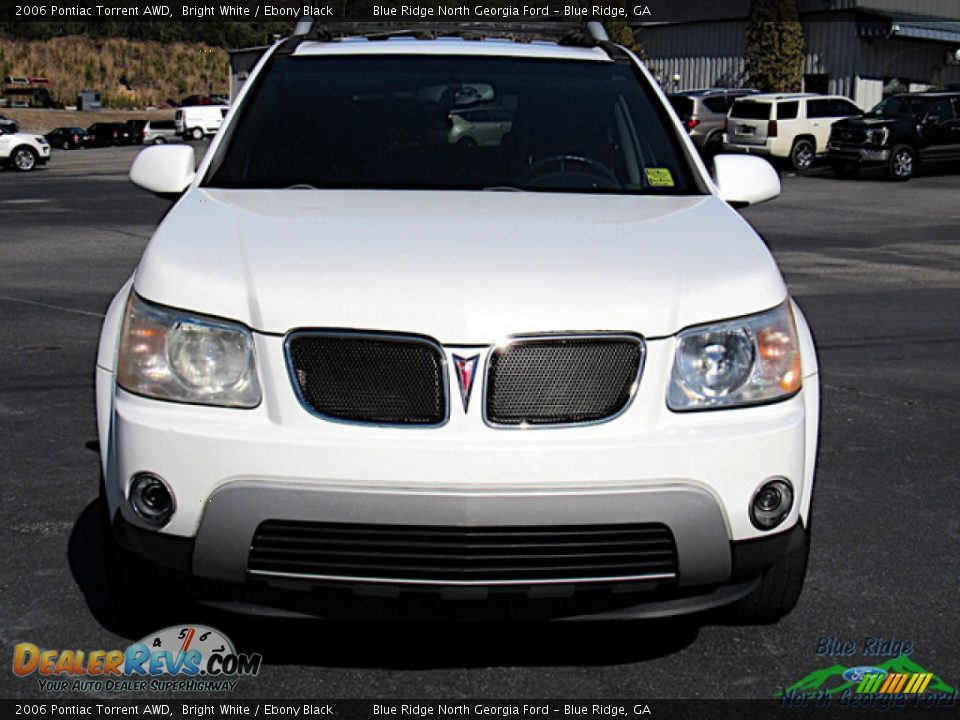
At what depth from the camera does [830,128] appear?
1277 inches

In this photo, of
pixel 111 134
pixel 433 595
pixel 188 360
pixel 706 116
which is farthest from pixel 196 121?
pixel 433 595

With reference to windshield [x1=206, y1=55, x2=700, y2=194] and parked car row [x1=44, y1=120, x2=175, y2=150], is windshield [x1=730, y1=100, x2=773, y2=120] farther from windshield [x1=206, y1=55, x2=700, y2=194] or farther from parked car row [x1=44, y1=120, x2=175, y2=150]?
parked car row [x1=44, y1=120, x2=175, y2=150]

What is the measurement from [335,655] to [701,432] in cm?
123

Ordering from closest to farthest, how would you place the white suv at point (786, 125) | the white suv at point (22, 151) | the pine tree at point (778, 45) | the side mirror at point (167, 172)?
the side mirror at point (167, 172) < the white suv at point (786, 125) < the white suv at point (22, 151) < the pine tree at point (778, 45)

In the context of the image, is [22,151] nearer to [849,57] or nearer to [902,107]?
[902,107]

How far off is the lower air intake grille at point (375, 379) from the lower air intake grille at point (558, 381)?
0.14m

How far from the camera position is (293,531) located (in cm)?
321

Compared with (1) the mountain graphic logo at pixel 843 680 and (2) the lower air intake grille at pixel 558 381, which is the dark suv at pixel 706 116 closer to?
(1) the mountain graphic logo at pixel 843 680

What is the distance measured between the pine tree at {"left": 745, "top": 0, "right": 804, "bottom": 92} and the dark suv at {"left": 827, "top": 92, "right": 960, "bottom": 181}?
47.8 ft

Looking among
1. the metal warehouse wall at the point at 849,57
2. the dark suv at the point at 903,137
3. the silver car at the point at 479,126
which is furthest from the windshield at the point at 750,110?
the silver car at the point at 479,126

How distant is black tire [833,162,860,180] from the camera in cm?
2919

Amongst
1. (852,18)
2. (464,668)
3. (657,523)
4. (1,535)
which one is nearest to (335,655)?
(464,668)

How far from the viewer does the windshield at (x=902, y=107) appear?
29.4 m

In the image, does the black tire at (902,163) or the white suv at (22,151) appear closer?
the black tire at (902,163)
